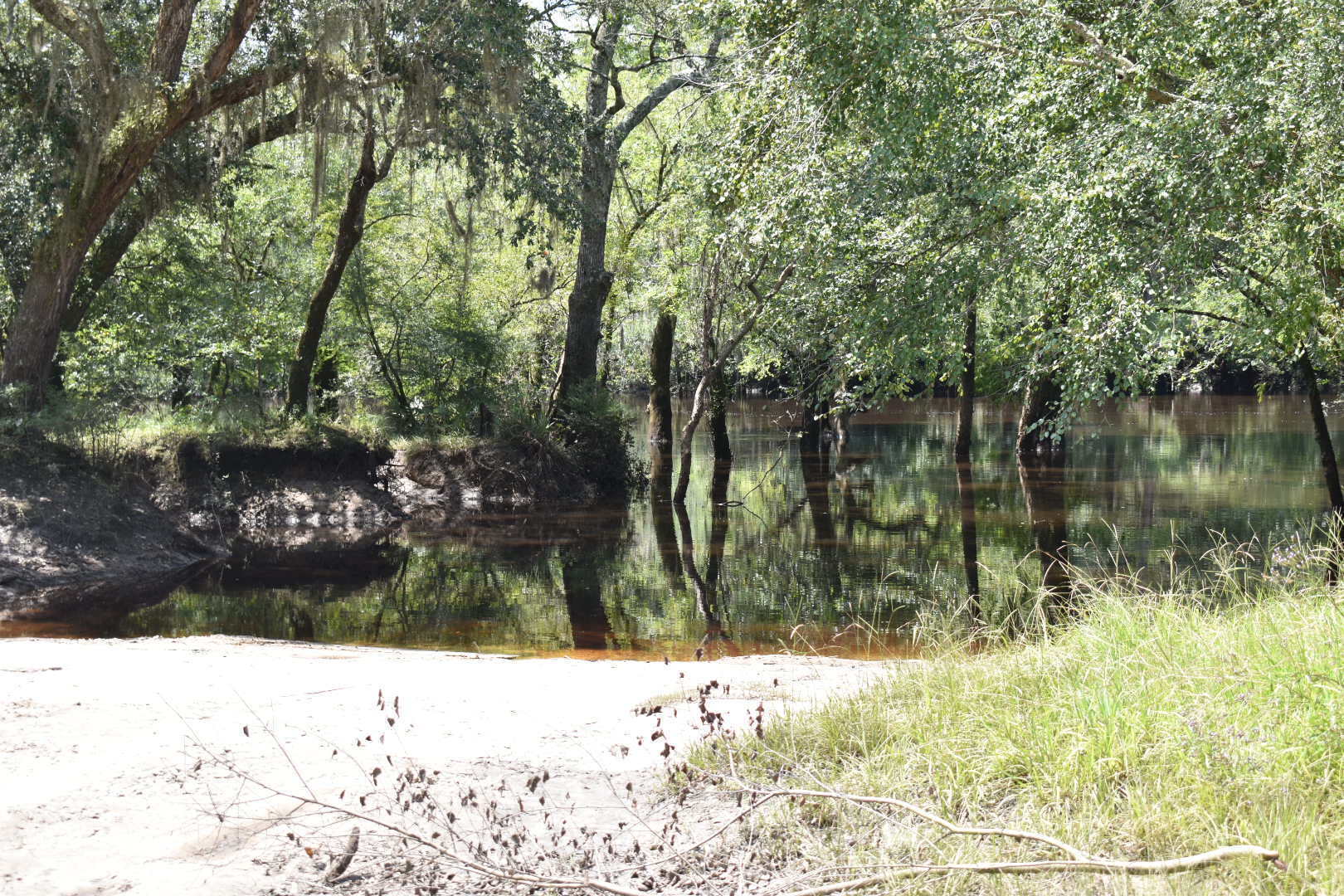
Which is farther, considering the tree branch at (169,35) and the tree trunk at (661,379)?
the tree trunk at (661,379)

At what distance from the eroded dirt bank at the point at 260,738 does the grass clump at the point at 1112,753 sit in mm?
822

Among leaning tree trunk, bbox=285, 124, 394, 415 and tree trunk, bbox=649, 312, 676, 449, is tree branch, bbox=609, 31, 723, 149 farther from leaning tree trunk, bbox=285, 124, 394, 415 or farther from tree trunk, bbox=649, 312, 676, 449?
tree trunk, bbox=649, 312, 676, 449

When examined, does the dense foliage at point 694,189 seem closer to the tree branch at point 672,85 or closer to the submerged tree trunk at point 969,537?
the tree branch at point 672,85

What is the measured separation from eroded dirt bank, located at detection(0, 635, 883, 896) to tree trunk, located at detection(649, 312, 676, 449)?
17.8 m

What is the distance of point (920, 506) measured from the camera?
21609mm

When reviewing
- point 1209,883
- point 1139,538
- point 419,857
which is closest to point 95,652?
point 419,857

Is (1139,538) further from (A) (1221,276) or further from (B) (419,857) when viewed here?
(B) (419,857)

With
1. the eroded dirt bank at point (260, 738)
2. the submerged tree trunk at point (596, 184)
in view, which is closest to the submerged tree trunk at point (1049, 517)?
the eroded dirt bank at point (260, 738)

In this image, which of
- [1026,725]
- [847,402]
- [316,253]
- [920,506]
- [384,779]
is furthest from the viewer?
[316,253]

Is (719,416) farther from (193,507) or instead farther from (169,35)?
(169,35)

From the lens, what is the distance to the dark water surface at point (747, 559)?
39.6 ft

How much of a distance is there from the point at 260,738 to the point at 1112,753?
13.2 feet

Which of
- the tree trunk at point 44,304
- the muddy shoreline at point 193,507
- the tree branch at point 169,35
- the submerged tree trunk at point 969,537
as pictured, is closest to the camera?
the submerged tree trunk at point 969,537

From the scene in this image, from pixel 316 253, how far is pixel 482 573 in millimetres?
10725
